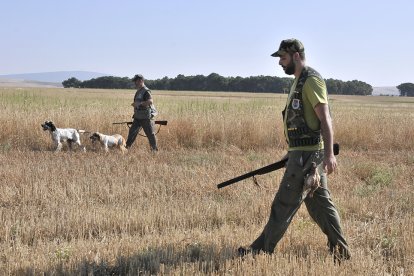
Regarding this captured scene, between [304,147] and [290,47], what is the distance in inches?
35.0

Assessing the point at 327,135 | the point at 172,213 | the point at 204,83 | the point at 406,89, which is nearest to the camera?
the point at 327,135

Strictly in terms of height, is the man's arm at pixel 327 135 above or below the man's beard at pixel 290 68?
below

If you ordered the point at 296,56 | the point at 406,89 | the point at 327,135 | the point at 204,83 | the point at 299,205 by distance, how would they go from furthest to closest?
1. the point at 406,89
2. the point at 204,83
3. the point at 299,205
4. the point at 296,56
5. the point at 327,135

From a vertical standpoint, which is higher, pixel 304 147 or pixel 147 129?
pixel 304 147

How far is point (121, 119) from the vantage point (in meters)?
14.3

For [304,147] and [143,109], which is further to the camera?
[143,109]

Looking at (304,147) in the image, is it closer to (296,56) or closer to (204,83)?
(296,56)

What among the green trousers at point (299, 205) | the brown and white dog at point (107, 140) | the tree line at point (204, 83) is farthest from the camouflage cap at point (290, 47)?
the tree line at point (204, 83)

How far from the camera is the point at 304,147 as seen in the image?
4.29m

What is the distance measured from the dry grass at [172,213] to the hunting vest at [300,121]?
1.08 metres

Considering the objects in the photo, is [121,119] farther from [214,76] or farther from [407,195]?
[214,76]

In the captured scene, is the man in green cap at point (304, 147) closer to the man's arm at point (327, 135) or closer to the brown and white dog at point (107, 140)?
the man's arm at point (327, 135)

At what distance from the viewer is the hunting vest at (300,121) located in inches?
167

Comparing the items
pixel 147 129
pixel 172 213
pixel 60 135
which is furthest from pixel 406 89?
pixel 172 213
